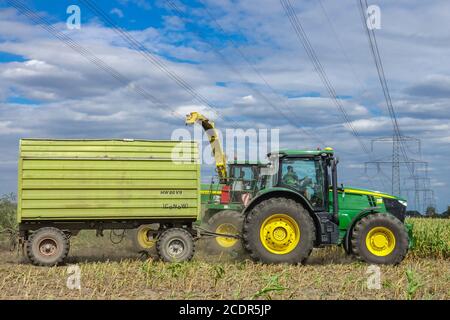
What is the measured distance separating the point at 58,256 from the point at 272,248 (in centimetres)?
494

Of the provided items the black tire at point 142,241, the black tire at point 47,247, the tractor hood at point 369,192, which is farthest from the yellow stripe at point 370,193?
the black tire at point 47,247

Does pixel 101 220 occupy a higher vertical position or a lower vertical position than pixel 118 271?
higher

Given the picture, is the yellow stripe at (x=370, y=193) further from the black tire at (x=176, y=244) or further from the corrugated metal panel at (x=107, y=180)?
the black tire at (x=176, y=244)

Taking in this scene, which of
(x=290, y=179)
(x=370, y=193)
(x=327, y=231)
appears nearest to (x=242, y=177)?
(x=290, y=179)

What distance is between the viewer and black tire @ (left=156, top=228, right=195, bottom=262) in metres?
13.6

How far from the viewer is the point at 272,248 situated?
12656mm

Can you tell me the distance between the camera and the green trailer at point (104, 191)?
13289mm

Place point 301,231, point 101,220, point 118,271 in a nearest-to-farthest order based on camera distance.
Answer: point 118,271
point 301,231
point 101,220

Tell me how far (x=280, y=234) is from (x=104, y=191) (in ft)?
14.1
